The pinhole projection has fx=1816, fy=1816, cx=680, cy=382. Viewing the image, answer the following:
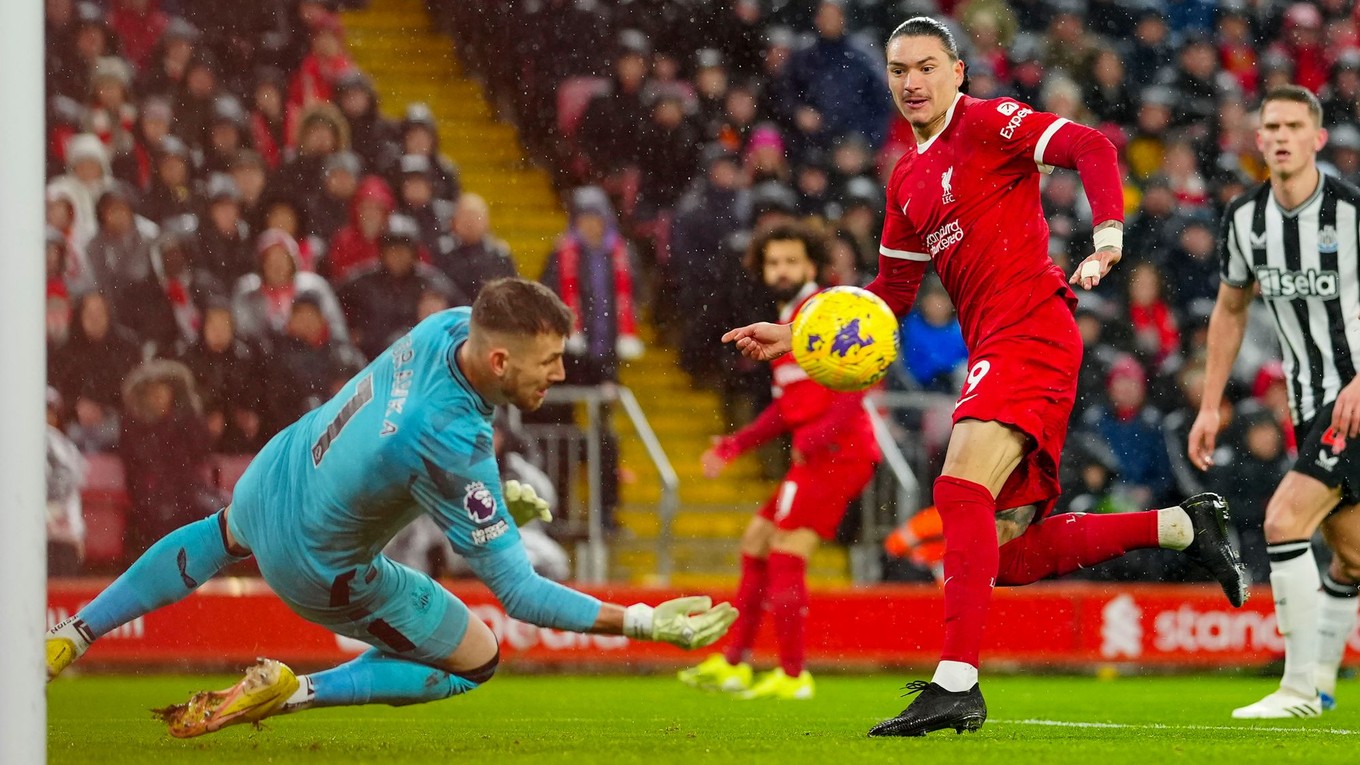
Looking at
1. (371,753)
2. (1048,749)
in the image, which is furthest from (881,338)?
(371,753)

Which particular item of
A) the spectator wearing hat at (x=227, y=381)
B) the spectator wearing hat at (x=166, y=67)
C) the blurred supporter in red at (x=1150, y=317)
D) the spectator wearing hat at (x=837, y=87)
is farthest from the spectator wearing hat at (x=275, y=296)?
the blurred supporter in red at (x=1150, y=317)

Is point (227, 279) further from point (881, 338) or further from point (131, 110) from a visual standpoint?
point (881, 338)

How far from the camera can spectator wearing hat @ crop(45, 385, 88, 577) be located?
10070 millimetres

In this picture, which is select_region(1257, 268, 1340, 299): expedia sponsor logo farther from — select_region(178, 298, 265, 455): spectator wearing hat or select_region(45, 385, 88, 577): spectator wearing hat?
select_region(45, 385, 88, 577): spectator wearing hat

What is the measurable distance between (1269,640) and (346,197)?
6.40m

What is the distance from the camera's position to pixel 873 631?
10.5 meters

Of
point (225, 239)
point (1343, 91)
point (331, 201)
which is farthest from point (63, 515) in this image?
point (1343, 91)

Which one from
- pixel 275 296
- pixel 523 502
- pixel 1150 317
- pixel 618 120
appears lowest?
pixel 523 502

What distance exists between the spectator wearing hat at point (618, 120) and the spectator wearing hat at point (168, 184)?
Answer: 111 inches

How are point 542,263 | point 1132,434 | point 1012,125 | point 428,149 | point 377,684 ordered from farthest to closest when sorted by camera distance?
1. point 542,263
2. point 428,149
3. point 1132,434
4. point 1012,125
5. point 377,684

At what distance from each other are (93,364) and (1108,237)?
296 inches

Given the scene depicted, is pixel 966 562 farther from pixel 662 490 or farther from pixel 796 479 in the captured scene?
pixel 662 490

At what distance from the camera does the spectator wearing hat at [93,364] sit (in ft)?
35.0

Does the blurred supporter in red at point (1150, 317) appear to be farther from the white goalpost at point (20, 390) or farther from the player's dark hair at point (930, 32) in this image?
the white goalpost at point (20, 390)
